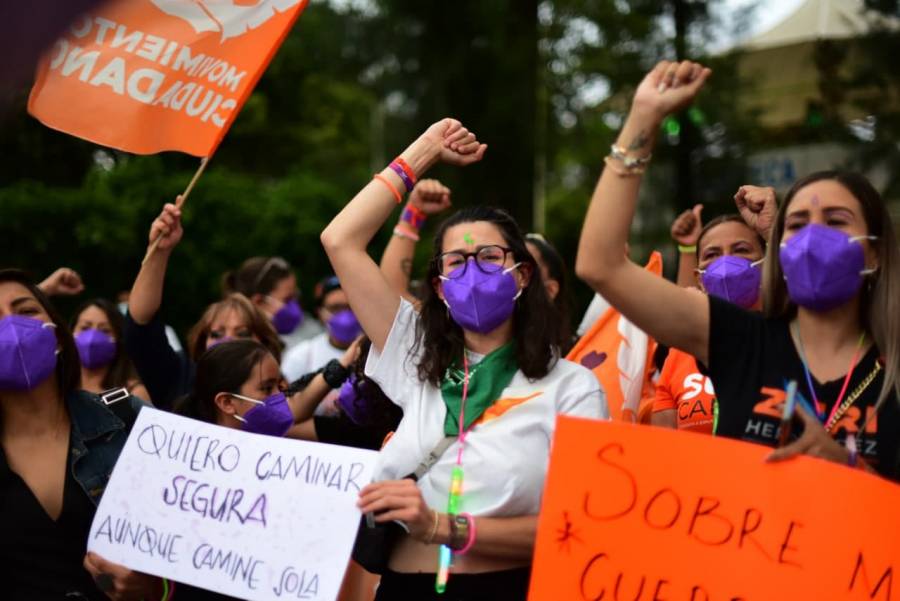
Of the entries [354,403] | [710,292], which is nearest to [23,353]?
[354,403]

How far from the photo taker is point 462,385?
3.35 meters

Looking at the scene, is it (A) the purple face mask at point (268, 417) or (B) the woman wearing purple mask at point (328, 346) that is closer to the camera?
(A) the purple face mask at point (268, 417)

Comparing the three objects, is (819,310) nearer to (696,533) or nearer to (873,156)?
(696,533)

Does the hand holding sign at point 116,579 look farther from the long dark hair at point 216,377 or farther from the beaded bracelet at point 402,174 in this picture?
the beaded bracelet at point 402,174

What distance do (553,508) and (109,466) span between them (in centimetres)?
167

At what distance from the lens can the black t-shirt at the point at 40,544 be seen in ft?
12.1

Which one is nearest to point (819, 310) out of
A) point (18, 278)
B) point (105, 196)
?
point (18, 278)

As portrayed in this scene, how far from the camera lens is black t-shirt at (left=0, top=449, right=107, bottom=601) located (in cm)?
370

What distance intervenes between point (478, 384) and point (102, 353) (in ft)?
9.73

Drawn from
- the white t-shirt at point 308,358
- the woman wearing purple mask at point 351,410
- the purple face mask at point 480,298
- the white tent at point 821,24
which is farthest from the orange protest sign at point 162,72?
the white tent at point 821,24

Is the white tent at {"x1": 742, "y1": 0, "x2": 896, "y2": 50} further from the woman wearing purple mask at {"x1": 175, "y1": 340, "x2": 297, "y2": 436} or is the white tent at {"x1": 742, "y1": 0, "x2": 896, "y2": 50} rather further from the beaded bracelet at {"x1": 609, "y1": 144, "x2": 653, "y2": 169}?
the beaded bracelet at {"x1": 609, "y1": 144, "x2": 653, "y2": 169}

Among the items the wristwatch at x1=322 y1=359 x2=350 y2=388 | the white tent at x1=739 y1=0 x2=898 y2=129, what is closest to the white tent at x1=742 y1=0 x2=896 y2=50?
the white tent at x1=739 y1=0 x2=898 y2=129

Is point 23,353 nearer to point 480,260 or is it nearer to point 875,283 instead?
point 480,260

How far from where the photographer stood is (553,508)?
298 centimetres
